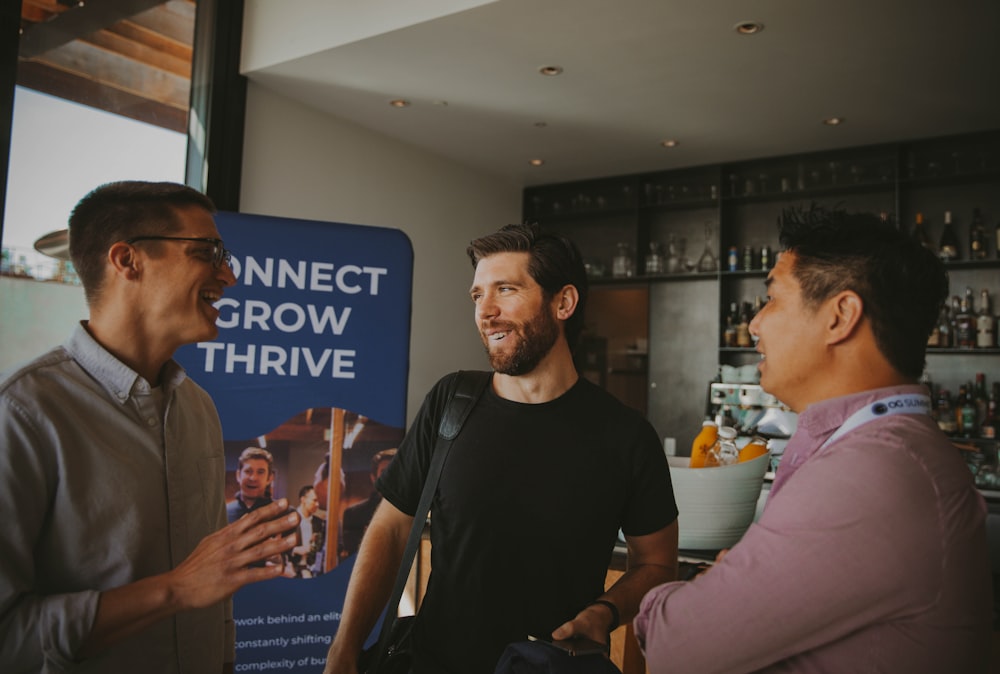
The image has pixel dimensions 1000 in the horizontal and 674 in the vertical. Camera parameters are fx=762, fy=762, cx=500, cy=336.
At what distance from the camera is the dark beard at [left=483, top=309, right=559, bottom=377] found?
163 centimetres

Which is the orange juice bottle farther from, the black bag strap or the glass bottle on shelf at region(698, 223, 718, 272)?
the glass bottle on shelf at region(698, 223, 718, 272)

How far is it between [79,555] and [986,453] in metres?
5.24

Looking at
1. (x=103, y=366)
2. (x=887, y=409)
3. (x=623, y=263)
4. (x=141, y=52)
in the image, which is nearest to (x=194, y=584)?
(x=103, y=366)

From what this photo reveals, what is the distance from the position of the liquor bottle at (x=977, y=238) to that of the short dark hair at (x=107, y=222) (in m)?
5.06

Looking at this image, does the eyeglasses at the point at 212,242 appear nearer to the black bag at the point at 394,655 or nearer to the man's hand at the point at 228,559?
the man's hand at the point at 228,559

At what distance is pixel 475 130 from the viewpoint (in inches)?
200

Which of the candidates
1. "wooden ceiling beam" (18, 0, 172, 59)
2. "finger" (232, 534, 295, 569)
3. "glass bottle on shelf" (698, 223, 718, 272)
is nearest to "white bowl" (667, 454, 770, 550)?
"finger" (232, 534, 295, 569)

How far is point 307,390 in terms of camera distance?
2.59 metres

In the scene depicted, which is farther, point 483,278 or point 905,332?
point 483,278

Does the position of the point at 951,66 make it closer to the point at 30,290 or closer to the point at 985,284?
the point at 985,284

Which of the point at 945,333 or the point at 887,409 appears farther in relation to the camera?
the point at 945,333

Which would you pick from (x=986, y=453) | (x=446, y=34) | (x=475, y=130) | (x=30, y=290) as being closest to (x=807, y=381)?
(x=446, y=34)

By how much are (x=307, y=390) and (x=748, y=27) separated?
249 cm

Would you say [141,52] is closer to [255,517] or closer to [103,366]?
[103,366]
